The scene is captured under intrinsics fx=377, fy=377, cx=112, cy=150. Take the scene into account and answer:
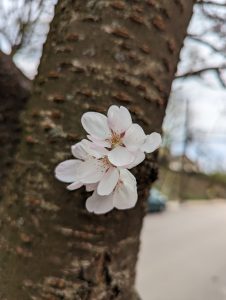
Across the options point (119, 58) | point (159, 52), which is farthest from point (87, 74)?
point (159, 52)

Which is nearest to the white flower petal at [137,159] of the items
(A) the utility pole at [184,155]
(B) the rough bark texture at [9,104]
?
(B) the rough bark texture at [9,104]

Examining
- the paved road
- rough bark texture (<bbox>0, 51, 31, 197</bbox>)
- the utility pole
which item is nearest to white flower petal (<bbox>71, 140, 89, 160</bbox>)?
rough bark texture (<bbox>0, 51, 31, 197</bbox>)

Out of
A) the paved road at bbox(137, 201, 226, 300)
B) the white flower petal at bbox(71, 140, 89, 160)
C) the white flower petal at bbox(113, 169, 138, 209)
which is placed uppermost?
the white flower petal at bbox(71, 140, 89, 160)

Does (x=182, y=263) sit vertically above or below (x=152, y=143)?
below

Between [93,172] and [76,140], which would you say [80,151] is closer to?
[93,172]

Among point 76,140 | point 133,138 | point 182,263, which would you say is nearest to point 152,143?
point 133,138

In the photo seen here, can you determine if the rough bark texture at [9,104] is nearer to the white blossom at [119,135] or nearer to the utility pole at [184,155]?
the white blossom at [119,135]

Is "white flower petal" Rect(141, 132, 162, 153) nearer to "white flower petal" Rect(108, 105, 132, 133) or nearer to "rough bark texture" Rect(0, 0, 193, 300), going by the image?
"white flower petal" Rect(108, 105, 132, 133)
